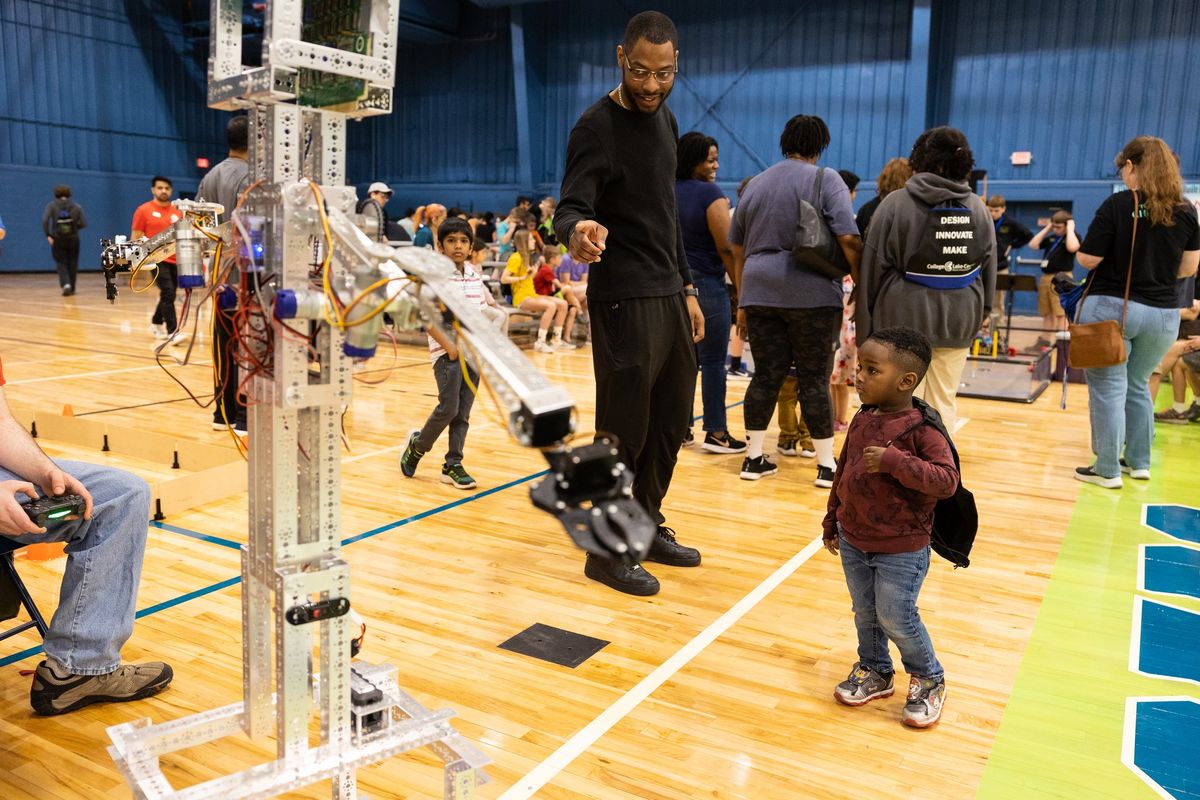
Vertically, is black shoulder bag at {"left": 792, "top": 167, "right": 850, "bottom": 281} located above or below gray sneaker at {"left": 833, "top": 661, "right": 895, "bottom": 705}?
above

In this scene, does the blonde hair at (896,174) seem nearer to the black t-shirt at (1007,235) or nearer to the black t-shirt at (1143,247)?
the black t-shirt at (1143,247)

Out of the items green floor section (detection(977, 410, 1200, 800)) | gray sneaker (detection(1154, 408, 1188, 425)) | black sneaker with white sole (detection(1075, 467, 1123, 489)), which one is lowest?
green floor section (detection(977, 410, 1200, 800))

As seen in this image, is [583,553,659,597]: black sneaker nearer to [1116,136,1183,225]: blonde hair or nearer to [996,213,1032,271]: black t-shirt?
[1116,136,1183,225]: blonde hair

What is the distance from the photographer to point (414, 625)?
3.03 meters

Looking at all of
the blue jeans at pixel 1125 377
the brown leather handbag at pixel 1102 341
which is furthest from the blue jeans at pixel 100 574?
the blue jeans at pixel 1125 377

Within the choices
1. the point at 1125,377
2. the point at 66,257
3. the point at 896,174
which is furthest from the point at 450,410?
the point at 66,257

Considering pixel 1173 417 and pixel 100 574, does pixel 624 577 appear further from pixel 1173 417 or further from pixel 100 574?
pixel 1173 417

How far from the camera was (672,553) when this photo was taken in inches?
142

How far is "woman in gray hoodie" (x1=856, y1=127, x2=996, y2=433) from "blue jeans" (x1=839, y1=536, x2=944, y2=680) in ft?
5.18

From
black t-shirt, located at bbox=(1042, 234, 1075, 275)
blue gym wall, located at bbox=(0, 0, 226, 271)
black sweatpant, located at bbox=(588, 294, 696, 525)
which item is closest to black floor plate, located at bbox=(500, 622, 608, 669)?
black sweatpant, located at bbox=(588, 294, 696, 525)

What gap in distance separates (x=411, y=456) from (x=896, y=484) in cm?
287

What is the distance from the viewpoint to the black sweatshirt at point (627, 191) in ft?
10.3

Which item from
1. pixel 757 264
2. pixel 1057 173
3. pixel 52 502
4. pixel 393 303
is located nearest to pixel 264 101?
pixel 393 303

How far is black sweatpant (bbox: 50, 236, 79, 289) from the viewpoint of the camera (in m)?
13.6
